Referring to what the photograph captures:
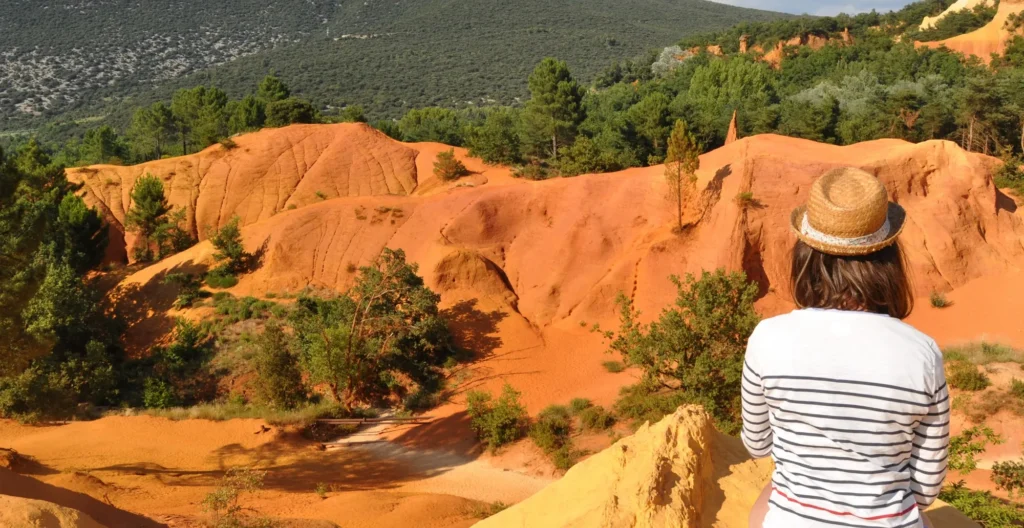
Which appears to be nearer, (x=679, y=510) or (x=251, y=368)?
(x=679, y=510)

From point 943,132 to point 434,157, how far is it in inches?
1108

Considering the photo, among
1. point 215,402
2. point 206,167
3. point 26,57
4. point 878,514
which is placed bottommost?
point 215,402

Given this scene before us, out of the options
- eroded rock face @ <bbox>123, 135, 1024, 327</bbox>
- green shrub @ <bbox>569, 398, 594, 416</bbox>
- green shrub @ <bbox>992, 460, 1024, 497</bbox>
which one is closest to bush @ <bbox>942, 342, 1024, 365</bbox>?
eroded rock face @ <bbox>123, 135, 1024, 327</bbox>

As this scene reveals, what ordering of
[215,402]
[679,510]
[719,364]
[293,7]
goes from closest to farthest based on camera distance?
[679,510], [719,364], [215,402], [293,7]

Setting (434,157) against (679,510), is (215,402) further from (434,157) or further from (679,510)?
(434,157)

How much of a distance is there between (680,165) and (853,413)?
21546 mm

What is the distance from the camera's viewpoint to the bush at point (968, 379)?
47.7 ft

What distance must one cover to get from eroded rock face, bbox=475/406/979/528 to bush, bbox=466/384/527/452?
10221 mm

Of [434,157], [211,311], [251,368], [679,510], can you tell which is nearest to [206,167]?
[434,157]

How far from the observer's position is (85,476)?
12906 mm

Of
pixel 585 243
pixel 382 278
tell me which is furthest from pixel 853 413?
pixel 585 243

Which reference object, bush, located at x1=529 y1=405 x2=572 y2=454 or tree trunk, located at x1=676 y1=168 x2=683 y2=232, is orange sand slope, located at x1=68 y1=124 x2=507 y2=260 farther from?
bush, located at x1=529 y1=405 x2=572 y2=454

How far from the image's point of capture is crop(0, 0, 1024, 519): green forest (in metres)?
14.6

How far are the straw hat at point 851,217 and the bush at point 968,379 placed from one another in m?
15.2
